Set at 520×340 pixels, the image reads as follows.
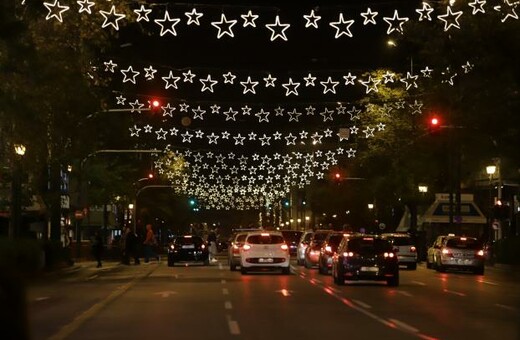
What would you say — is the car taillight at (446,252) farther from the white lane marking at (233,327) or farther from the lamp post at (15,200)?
the white lane marking at (233,327)

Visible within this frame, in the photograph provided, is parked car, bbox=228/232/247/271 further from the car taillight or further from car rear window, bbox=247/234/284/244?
the car taillight

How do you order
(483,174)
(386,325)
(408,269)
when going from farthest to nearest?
(483,174)
(408,269)
(386,325)

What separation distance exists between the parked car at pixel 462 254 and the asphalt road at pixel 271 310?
888 cm

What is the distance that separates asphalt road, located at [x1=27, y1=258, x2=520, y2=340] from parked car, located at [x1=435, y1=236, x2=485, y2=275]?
888cm

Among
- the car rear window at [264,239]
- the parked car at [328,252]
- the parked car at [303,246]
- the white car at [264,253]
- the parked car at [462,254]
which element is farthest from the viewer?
the parked car at [303,246]

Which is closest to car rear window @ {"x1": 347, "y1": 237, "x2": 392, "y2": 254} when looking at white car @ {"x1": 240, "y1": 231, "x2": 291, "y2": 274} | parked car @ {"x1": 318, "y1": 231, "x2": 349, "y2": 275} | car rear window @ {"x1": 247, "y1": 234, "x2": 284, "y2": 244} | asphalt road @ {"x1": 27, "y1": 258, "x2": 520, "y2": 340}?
asphalt road @ {"x1": 27, "y1": 258, "x2": 520, "y2": 340}

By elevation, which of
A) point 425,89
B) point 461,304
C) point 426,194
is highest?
point 425,89

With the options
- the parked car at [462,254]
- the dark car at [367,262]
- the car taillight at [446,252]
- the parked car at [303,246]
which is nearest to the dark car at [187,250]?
the parked car at [303,246]

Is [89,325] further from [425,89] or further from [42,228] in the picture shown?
[425,89]

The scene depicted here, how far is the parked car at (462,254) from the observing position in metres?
43.1

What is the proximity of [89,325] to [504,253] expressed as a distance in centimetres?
3631

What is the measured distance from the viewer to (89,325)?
1730 cm

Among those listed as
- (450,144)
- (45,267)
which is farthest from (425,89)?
(45,267)

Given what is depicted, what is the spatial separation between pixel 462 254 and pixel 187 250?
14.6m
